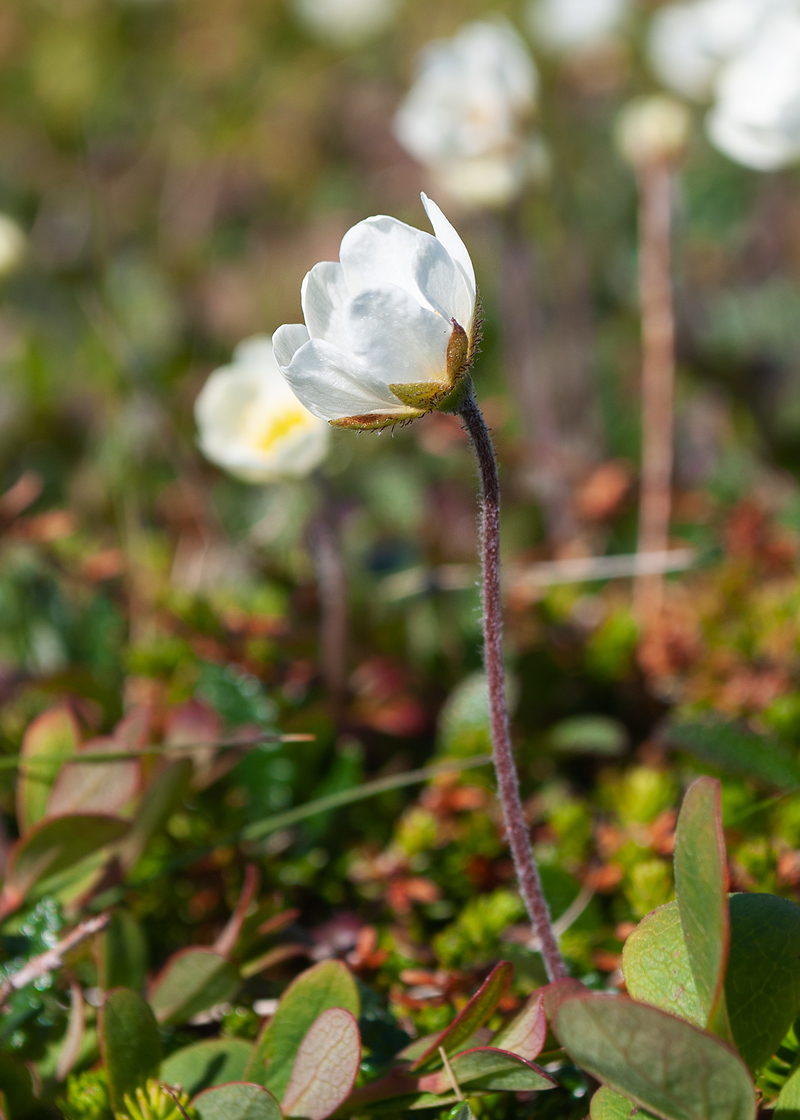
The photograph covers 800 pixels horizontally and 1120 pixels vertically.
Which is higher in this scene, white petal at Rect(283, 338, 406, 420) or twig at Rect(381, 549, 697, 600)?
white petal at Rect(283, 338, 406, 420)

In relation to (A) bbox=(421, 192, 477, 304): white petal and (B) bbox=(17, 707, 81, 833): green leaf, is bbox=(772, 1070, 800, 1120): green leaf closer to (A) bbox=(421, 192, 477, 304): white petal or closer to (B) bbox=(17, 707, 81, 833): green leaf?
(A) bbox=(421, 192, 477, 304): white petal

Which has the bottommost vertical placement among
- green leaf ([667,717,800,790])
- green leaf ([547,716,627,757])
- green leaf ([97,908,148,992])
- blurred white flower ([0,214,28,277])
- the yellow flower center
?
green leaf ([547,716,627,757])

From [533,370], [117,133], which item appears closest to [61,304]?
[117,133]

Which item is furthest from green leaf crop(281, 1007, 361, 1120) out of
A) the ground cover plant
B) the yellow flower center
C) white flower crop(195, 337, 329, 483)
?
the yellow flower center

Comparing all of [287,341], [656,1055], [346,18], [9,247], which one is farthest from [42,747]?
[346,18]

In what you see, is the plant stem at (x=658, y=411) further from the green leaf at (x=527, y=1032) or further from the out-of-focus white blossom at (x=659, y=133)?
the green leaf at (x=527, y=1032)
